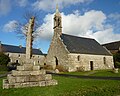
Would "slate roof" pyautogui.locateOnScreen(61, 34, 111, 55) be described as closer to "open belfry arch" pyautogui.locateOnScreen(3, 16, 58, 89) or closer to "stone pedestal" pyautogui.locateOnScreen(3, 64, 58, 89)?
"open belfry arch" pyautogui.locateOnScreen(3, 16, 58, 89)

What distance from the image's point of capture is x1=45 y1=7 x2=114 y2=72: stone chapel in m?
35.5

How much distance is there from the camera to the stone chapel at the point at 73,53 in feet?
116

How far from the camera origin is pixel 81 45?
130 ft

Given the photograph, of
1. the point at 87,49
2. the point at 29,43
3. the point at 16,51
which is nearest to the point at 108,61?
the point at 87,49

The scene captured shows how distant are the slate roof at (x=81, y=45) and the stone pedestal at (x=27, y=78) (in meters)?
22.6

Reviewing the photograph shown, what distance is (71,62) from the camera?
115 ft

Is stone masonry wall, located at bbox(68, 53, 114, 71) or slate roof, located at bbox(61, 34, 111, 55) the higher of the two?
slate roof, located at bbox(61, 34, 111, 55)

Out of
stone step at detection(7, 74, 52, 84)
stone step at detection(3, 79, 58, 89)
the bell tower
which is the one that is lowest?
stone step at detection(3, 79, 58, 89)

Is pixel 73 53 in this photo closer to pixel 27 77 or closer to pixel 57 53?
pixel 57 53

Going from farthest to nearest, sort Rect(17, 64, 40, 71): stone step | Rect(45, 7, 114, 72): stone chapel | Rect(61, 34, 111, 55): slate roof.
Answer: Rect(61, 34, 111, 55): slate roof, Rect(45, 7, 114, 72): stone chapel, Rect(17, 64, 40, 71): stone step

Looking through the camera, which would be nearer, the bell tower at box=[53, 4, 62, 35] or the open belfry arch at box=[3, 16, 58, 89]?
the open belfry arch at box=[3, 16, 58, 89]

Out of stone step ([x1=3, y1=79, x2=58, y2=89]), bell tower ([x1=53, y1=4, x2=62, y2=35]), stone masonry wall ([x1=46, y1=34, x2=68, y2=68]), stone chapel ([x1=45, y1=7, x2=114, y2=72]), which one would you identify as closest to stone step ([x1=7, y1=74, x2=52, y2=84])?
stone step ([x1=3, y1=79, x2=58, y2=89])

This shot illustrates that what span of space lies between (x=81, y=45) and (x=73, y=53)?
4.94 m

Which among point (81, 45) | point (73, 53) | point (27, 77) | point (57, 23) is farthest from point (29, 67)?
point (81, 45)
